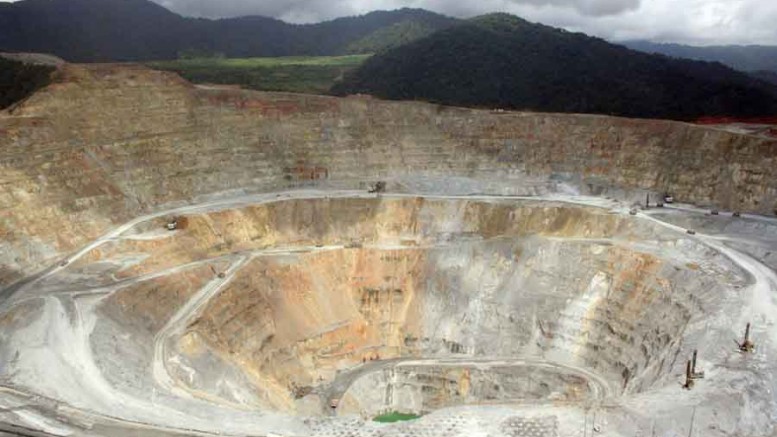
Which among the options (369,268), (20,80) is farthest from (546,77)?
(20,80)

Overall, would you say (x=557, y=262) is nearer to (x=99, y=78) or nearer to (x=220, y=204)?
(x=220, y=204)

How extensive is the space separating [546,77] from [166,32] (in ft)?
294

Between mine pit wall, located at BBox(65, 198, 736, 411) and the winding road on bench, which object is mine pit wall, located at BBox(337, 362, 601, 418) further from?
mine pit wall, located at BBox(65, 198, 736, 411)

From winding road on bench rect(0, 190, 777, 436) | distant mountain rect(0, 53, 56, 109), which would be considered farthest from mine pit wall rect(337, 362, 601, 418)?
distant mountain rect(0, 53, 56, 109)

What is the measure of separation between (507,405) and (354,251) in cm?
2392

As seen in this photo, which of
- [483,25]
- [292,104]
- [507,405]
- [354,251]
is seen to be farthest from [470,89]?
[507,405]

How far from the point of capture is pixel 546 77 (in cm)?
9638

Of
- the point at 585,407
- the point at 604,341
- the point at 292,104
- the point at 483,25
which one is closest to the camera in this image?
the point at 585,407

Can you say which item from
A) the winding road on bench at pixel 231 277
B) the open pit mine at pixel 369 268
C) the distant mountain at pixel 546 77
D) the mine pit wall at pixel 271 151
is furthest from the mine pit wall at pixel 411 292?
the distant mountain at pixel 546 77

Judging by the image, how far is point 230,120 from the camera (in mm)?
58875

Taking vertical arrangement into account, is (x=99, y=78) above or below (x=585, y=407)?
above

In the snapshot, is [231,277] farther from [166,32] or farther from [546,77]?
[166,32]

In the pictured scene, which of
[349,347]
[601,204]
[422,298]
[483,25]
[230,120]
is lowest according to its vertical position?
[349,347]

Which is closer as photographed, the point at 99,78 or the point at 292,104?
the point at 99,78
